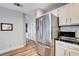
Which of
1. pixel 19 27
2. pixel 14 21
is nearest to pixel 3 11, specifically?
pixel 14 21

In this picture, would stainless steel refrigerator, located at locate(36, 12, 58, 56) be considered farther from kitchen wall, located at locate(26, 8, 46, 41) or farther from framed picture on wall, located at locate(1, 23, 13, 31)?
framed picture on wall, located at locate(1, 23, 13, 31)

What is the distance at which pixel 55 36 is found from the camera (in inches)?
79.7

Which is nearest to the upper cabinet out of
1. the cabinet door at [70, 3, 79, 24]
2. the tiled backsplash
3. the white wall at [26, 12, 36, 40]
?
→ the cabinet door at [70, 3, 79, 24]

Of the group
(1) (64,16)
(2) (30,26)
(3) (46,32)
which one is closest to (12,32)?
(2) (30,26)

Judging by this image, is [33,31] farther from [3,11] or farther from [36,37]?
[3,11]

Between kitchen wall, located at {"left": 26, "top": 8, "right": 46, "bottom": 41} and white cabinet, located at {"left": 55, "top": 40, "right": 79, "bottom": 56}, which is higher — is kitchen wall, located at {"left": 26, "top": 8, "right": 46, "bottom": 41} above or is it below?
above

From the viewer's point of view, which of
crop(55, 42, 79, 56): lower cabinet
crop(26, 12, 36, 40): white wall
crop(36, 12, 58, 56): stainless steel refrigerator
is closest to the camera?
crop(55, 42, 79, 56): lower cabinet

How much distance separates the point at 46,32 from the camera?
79.8 inches

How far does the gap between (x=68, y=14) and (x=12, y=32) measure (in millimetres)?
1472

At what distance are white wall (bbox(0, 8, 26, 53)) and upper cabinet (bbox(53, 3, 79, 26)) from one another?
820 millimetres

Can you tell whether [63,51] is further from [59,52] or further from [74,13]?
[74,13]

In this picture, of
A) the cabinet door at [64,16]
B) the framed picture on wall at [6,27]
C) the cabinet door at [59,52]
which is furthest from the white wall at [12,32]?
the cabinet door at [64,16]

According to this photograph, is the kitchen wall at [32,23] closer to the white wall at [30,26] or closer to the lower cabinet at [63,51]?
the white wall at [30,26]

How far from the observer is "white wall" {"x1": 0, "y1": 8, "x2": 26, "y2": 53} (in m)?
1.71
